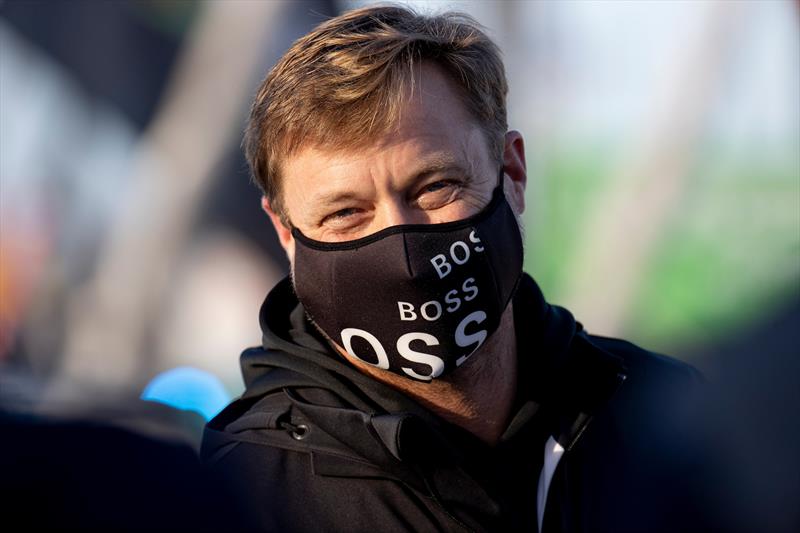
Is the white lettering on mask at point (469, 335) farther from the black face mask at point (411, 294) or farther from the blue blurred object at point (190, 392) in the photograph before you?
the blue blurred object at point (190, 392)

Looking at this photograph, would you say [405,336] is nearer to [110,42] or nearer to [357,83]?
[357,83]

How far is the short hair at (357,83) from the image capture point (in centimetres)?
232

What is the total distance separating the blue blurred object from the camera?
2.53 m

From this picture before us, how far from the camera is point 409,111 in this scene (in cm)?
236

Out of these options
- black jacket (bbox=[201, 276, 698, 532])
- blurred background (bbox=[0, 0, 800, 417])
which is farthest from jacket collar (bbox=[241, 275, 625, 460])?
blurred background (bbox=[0, 0, 800, 417])

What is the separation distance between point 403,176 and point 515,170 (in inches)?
17.9

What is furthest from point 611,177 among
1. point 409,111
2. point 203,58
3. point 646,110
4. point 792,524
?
point 792,524

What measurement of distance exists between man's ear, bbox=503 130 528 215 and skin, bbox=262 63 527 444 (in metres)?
0.13

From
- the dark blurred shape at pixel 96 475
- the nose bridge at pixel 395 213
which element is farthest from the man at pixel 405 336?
the dark blurred shape at pixel 96 475

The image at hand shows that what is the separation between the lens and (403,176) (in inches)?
90.4

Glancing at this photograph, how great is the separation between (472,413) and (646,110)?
606 cm

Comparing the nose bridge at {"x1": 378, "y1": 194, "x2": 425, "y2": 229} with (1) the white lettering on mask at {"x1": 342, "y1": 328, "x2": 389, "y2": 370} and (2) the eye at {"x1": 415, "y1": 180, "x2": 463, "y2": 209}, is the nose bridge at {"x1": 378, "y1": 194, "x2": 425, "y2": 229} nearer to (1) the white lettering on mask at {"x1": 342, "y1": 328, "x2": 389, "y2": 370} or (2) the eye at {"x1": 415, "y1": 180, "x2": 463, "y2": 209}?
(2) the eye at {"x1": 415, "y1": 180, "x2": 463, "y2": 209}

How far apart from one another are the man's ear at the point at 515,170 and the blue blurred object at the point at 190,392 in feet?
3.10

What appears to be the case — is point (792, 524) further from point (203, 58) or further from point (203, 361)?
point (203, 58)
